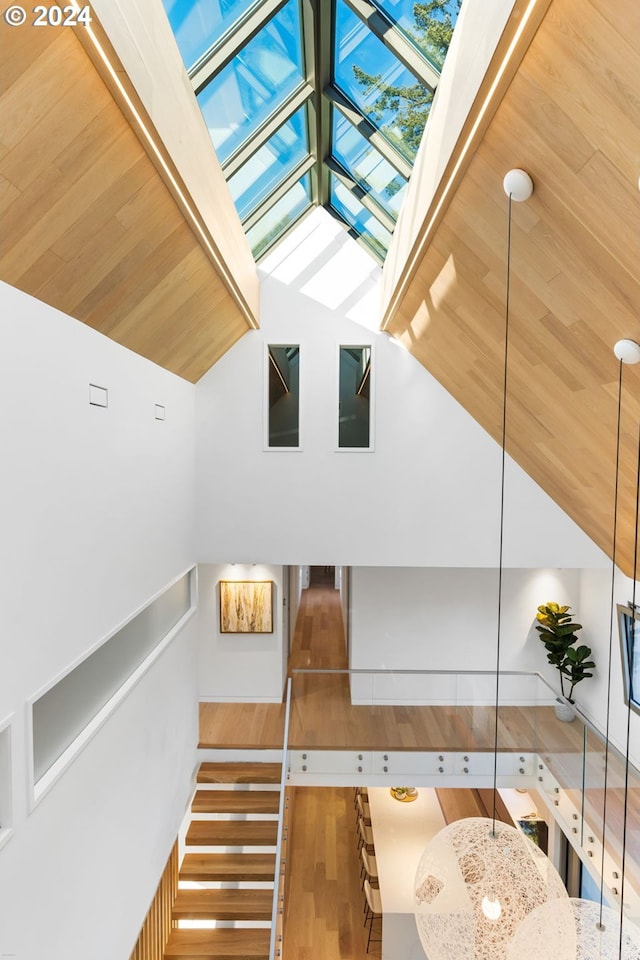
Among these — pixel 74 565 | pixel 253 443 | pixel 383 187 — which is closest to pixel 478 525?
pixel 253 443

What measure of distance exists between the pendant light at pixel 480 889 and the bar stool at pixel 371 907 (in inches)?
172

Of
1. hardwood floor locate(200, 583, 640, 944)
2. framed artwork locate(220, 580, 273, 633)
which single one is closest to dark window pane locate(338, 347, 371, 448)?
framed artwork locate(220, 580, 273, 633)

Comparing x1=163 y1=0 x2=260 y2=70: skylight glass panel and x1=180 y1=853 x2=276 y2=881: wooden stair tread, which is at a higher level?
x1=163 y1=0 x2=260 y2=70: skylight glass panel

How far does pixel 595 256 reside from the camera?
3.09m

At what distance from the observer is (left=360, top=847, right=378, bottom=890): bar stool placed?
25.1 ft

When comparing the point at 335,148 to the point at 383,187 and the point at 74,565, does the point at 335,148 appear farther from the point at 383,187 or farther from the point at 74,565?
the point at 74,565

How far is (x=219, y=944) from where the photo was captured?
622 centimetres

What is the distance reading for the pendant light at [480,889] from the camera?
337 centimetres

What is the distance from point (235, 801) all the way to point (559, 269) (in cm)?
706

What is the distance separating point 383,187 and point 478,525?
3965mm

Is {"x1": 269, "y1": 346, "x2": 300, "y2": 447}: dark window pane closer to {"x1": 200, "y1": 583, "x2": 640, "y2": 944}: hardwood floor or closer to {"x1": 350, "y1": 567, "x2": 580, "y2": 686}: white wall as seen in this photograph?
{"x1": 350, "y1": 567, "x2": 580, "y2": 686}: white wall

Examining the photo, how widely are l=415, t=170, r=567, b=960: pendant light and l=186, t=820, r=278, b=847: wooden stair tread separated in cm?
403

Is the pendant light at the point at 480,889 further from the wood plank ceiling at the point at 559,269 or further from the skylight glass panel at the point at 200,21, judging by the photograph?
the skylight glass panel at the point at 200,21

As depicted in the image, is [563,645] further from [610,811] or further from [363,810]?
[363,810]
